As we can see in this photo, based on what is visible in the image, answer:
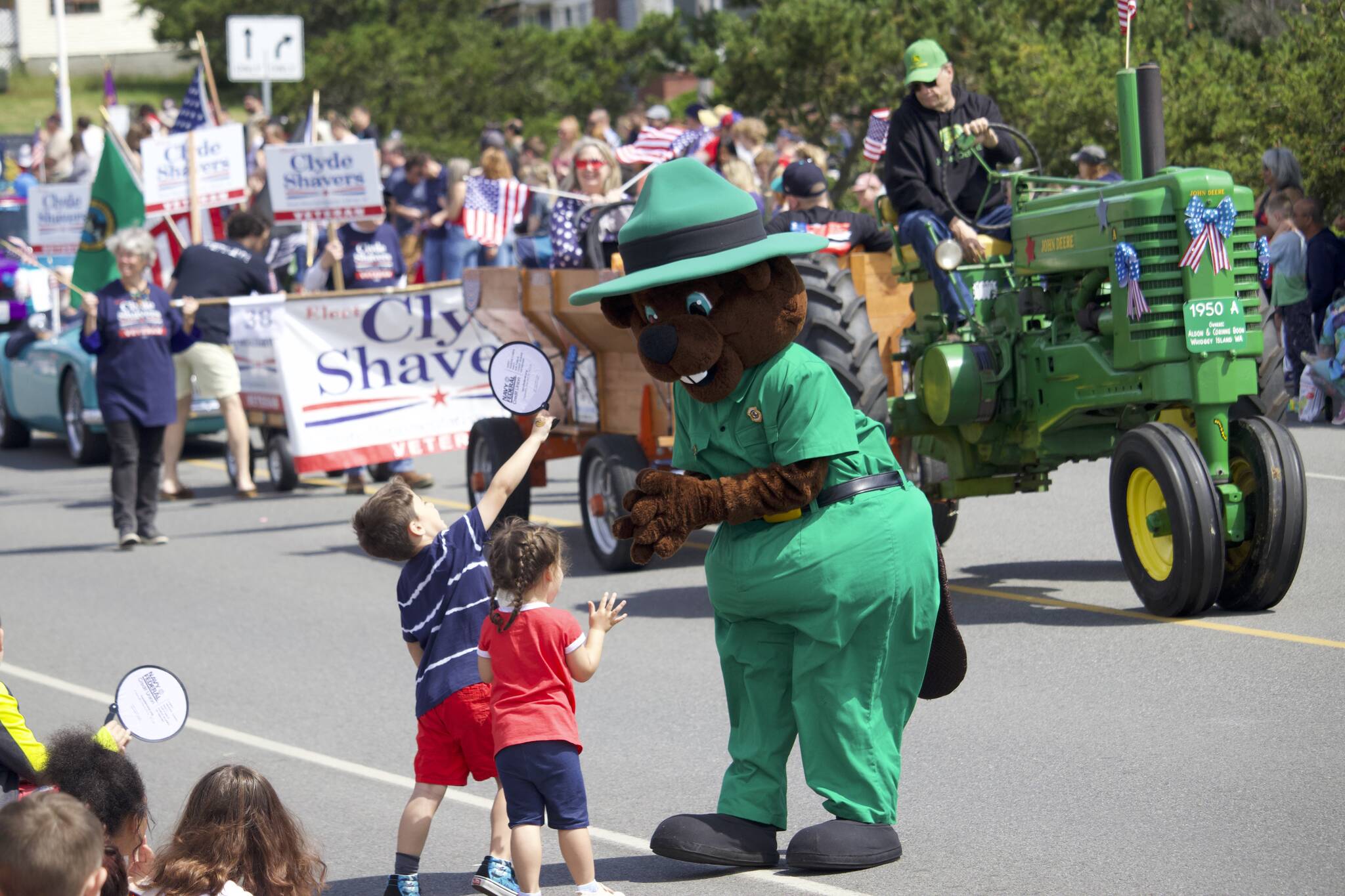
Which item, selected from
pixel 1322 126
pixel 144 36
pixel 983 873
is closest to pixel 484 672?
pixel 983 873

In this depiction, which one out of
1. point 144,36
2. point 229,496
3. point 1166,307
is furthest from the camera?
point 144,36

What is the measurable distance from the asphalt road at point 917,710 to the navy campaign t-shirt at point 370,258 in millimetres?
3713

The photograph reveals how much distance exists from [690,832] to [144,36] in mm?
66809

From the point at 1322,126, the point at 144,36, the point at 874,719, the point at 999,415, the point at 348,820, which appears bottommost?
the point at 348,820

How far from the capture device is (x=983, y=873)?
5203 millimetres

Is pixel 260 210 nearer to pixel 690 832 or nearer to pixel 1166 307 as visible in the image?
pixel 1166 307

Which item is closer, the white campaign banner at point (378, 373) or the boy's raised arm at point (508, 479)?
the boy's raised arm at point (508, 479)

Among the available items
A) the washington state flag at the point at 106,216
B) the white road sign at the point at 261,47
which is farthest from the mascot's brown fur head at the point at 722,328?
the white road sign at the point at 261,47

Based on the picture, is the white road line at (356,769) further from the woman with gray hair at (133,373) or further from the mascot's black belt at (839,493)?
the woman with gray hair at (133,373)

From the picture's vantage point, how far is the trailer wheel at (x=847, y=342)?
9.20 meters

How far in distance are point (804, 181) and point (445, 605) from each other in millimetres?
6052

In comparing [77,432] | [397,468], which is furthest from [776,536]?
[77,432]

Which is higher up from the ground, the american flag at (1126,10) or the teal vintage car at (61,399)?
the american flag at (1126,10)

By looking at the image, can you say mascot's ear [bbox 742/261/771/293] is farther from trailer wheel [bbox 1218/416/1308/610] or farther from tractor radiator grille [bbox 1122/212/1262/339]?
trailer wheel [bbox 1218/416/1308/610]
